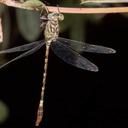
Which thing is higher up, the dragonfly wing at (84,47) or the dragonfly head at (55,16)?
the dragonfly head at (55,16)

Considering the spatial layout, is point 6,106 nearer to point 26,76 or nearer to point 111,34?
point 26,76

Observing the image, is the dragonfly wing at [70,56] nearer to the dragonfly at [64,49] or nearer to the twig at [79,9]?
the dragonfly at [64,49]

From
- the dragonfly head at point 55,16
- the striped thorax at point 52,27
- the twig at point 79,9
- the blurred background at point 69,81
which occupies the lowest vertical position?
the blurred background at point 69,81

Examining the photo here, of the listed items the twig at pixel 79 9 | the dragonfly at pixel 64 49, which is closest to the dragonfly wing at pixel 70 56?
the dragonfly at pixel 64 49

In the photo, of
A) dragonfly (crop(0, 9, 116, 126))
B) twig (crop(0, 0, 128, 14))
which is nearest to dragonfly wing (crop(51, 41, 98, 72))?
dragonfly (crop(0, 9, 116, 126))

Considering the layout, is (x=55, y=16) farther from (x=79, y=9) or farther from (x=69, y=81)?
(x=69, y=81)

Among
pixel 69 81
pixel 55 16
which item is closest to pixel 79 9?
pixel 55 16
